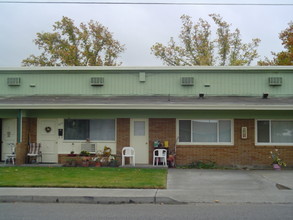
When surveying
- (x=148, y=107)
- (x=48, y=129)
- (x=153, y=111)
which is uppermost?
(x=148, y=107)

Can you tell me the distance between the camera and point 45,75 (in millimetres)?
21422

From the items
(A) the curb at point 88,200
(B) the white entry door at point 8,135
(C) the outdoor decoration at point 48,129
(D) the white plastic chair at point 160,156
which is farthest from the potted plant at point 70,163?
(A) the curb at point 88,200

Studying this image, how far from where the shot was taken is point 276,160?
59.1ft

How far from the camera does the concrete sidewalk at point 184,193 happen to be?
1084cm

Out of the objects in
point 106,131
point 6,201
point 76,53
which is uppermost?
point 76,53

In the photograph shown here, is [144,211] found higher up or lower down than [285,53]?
lower down

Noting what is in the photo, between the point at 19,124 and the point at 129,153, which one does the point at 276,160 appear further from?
the point at 19,124

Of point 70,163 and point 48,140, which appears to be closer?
point 70,163

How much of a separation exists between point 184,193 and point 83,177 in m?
4.36

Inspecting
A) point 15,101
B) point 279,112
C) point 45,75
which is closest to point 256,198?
point 279,112

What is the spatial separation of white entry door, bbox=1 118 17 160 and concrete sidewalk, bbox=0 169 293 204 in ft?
25.6

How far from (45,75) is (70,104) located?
4381mm

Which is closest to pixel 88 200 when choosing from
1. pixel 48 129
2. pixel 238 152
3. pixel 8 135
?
pixel 48 129

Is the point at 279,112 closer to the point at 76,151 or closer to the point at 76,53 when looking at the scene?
the point at 76,151
